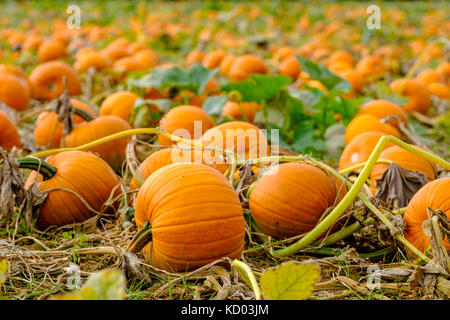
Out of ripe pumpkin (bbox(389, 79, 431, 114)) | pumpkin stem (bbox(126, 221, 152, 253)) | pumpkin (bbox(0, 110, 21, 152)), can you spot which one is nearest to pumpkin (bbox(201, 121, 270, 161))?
pumpkin stem (bbox(126, 221, 152, 253))

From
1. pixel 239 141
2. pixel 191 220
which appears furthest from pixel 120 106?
pixel 191 220

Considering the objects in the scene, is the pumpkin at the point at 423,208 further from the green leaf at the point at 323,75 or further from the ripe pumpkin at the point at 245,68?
the ripe pumpkin at the point at 245,68

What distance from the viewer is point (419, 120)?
4.57 m

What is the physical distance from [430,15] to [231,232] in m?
11.8

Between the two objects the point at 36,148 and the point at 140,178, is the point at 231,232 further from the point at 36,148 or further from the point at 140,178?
the point at 36,148

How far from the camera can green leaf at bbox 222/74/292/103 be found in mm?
3451

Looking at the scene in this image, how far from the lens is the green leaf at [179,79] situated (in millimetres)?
3879

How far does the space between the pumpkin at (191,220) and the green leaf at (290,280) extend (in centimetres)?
50

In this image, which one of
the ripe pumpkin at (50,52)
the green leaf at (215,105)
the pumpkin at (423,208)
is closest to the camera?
the pumpkin at (423,208)

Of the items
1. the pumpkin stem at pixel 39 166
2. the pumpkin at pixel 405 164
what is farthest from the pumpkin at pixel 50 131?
the pumpkin at pixel 405 164

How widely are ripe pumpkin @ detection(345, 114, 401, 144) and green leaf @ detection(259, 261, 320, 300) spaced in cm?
204

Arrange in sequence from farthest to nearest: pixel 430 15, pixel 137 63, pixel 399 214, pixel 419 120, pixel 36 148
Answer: pixel 430 15 < pixel 137 63 < pixel 419 120 < pixel 36 148 < pixel 399 214

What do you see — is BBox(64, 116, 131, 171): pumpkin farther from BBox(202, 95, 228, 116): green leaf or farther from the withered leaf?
the withered leaf
